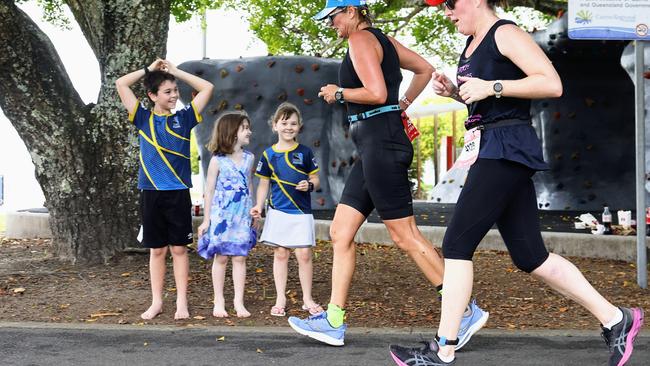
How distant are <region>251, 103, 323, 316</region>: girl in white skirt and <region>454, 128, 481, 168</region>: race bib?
7.24 feet

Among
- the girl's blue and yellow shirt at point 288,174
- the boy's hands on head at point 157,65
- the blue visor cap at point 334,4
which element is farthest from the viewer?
the girl's blue and yellow shirt at point 288,174

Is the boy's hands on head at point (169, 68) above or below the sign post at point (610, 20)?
below

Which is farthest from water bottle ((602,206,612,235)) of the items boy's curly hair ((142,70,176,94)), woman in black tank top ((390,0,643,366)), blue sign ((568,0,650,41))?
woman in black tank top ((390,0,643,366))

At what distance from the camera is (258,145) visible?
1592 centimetres

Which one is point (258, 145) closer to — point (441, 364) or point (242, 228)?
point (242, 228)

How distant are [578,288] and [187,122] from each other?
10.2 feet

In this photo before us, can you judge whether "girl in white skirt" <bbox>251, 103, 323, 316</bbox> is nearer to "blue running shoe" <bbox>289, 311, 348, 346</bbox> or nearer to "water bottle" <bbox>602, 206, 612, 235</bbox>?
"blue running shoe" <bbox>289, 311, 348, 346</bbox>

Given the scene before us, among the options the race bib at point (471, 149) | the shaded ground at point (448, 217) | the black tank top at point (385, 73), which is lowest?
the shaded ground at point (448, 217)


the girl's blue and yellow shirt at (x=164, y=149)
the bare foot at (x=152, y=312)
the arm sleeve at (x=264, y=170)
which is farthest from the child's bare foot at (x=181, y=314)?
the arm sleeve at (x=264, y=170)

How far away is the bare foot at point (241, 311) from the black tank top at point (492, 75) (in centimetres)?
266

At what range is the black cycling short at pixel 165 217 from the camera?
6.89 metres

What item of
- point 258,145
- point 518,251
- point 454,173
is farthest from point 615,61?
point 518,251

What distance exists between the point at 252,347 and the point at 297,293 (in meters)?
2.12

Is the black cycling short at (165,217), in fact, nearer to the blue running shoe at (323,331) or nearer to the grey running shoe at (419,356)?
the blue running shoe at (323,331)
